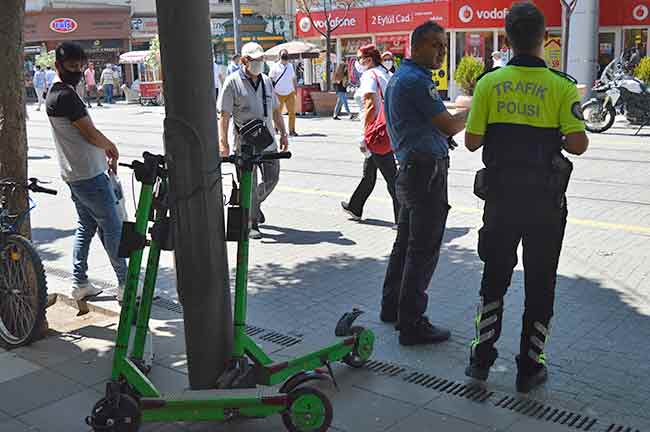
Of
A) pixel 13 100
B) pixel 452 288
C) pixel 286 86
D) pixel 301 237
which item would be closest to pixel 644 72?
pixel 286 86

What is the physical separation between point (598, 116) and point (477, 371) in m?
12.4

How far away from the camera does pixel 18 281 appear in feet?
16.7

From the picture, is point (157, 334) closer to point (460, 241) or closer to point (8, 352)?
point (8, 352)

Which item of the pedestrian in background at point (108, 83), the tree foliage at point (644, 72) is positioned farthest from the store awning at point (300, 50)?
the pedestrian in background at point (108, 83)

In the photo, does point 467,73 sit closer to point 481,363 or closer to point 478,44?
point 478,44

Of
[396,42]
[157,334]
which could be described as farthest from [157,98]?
[157,334]

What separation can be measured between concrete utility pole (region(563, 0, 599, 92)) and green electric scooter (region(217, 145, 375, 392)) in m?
17.2

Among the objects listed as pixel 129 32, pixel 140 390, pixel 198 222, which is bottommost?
pixel 140 390

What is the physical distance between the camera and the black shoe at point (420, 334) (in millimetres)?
4965

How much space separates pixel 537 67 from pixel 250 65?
4139mm

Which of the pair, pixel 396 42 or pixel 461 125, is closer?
pixel 461 125

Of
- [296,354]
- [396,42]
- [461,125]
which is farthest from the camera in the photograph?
[396,42]

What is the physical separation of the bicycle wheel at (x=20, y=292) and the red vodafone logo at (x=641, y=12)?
23.8 m

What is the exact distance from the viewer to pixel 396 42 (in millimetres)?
28625
